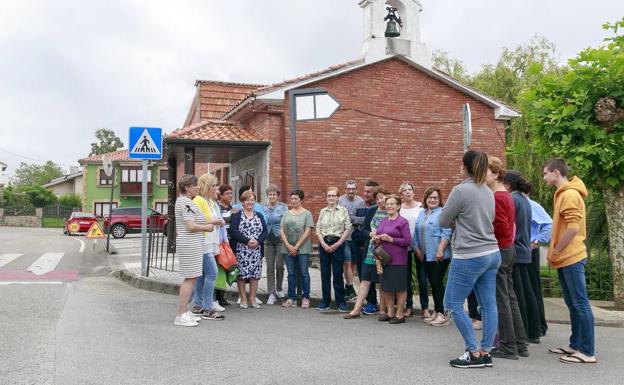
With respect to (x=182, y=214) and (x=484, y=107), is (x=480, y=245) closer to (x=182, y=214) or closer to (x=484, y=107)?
(x=182, y=214)

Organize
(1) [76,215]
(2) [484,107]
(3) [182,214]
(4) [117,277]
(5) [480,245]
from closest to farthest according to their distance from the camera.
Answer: (5) [480,245]
(3) [182,214]
(4) [117,277]
(2) [484,107]
(1) [76,215]

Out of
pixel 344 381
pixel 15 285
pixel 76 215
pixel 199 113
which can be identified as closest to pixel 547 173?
pixel 344 381

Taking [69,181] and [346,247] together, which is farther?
[69,181]

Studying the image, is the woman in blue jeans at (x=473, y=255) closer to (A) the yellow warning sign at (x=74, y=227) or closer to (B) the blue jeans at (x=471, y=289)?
(B) the blue jeans at (x=471, y=289)

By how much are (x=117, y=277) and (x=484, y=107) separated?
1122 cm

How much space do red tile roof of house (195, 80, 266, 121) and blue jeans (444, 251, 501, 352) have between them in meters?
20.0

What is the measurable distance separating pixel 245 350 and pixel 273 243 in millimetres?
3202

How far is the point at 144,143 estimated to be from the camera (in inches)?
421

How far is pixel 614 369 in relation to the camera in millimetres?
4996

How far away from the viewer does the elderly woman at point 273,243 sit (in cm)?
856

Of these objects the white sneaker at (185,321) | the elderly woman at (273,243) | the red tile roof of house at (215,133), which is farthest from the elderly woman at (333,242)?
the red tile roof of house at (215,133)

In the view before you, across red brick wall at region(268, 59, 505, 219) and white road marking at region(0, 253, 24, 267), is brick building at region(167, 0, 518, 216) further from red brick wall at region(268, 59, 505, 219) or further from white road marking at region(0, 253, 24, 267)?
white road marking at region(0, 253, 24, 267)

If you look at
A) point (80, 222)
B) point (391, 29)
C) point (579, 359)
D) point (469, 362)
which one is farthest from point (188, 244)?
point (80, 222)

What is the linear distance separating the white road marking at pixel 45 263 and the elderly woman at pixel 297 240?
643 cm
